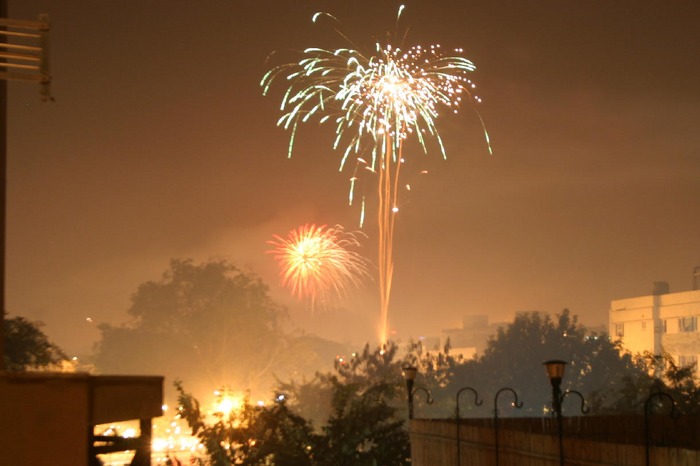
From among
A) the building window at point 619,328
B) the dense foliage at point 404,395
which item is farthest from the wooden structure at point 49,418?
the building window at point 619,328

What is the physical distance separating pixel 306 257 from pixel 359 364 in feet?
63.6

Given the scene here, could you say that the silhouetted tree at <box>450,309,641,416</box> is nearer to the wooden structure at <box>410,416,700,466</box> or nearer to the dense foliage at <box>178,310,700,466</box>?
the dense foliage at <box>178,310,700,466</box>

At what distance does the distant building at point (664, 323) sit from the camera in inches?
2990

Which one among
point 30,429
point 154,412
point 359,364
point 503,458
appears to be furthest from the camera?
point 359,364

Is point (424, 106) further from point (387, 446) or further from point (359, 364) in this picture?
point (359, 364)

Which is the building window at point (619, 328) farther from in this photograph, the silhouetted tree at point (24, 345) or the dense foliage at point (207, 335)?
the silhouetted tree at point (24, 345)

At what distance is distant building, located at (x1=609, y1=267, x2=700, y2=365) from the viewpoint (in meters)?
75.9

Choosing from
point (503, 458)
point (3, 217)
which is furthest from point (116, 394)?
point (503, 458)

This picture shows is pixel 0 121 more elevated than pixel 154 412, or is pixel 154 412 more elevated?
pixel 0 121

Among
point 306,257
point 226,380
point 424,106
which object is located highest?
point 424,106

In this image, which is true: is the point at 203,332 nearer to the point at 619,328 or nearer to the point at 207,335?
the point at 207,335

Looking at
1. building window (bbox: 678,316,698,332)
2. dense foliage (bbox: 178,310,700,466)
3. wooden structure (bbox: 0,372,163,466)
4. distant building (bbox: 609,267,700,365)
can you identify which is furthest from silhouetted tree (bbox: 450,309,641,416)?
wooden structure (bbox: 0,372,163,466)

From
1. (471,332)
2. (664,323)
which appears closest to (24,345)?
(664,323)

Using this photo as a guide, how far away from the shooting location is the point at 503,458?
11125mm
